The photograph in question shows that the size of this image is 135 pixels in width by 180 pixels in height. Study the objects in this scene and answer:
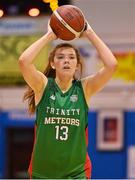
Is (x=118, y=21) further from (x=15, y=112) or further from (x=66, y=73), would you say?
(x=66, y=73)

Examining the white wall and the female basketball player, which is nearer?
the female basketball player

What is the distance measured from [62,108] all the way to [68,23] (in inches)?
20.0

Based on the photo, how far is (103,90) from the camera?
784 cm

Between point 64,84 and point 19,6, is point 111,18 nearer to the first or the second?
point 19,6

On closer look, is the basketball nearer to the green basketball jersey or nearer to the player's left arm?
the player's left arm

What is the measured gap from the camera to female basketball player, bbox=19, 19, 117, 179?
11.7 ft

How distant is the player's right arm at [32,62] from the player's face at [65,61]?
112 mm

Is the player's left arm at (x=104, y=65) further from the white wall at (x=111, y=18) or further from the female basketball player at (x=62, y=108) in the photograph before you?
the white wall at (x=111, y=18)

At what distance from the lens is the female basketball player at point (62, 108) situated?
11.7 ft

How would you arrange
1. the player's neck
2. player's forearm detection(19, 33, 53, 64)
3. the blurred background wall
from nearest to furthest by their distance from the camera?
player's forearm detection(19, 33, 53, 64) → the player's neck → the blurred background wall

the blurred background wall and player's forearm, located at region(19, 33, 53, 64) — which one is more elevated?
player's forearm, located at region(19, 33, 53, 64)

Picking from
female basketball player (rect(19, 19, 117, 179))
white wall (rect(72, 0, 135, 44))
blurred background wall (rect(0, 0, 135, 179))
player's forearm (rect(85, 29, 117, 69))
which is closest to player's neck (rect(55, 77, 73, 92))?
female basketball player (rect(19, 19, 117, 179))

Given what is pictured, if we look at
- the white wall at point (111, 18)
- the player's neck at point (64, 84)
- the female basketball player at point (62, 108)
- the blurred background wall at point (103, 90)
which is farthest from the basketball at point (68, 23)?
the white wall at point (111, 18)

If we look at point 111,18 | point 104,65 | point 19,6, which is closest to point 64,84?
point 104,65
